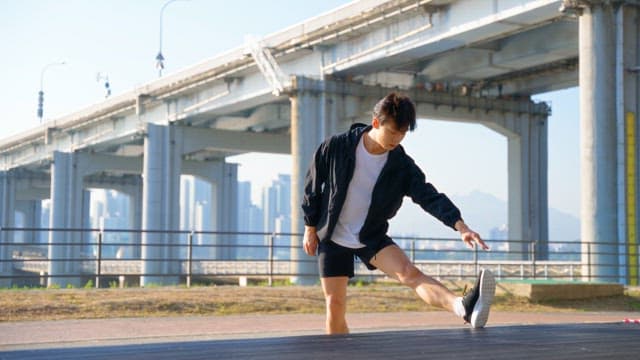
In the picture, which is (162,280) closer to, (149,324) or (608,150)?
(608,150)

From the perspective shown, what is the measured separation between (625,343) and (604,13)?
71.7 feet

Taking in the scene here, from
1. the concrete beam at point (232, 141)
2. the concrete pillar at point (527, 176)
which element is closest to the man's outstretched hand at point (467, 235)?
the concrete pillar at point (527, 176)

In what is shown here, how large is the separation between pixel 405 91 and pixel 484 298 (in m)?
33.1

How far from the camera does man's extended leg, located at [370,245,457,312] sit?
4918mm

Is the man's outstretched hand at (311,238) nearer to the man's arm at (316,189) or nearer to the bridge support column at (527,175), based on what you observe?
the man's arm at (316,189)

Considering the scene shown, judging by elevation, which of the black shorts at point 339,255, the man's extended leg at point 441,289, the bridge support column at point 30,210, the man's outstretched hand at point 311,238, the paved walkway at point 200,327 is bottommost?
the paved walkway at point 200,327

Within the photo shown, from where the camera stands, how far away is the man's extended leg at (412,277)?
16.1ft

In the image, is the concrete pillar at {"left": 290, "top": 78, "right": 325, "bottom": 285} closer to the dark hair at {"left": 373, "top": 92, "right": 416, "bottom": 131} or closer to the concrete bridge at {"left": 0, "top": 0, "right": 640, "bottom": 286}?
the concrete bridge at {"left": 0, "top": 0, "right": 640, "bottom": 286}

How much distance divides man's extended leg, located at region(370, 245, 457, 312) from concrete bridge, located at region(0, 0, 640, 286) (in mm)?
14607

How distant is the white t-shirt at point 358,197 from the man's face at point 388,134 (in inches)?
6.3

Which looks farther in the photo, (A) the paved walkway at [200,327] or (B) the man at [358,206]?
(A) the paved walkway at [200,327]

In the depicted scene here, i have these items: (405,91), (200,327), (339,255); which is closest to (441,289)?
(339,255)

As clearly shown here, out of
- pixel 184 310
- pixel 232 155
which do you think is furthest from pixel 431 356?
pixel 232 155

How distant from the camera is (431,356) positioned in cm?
398
